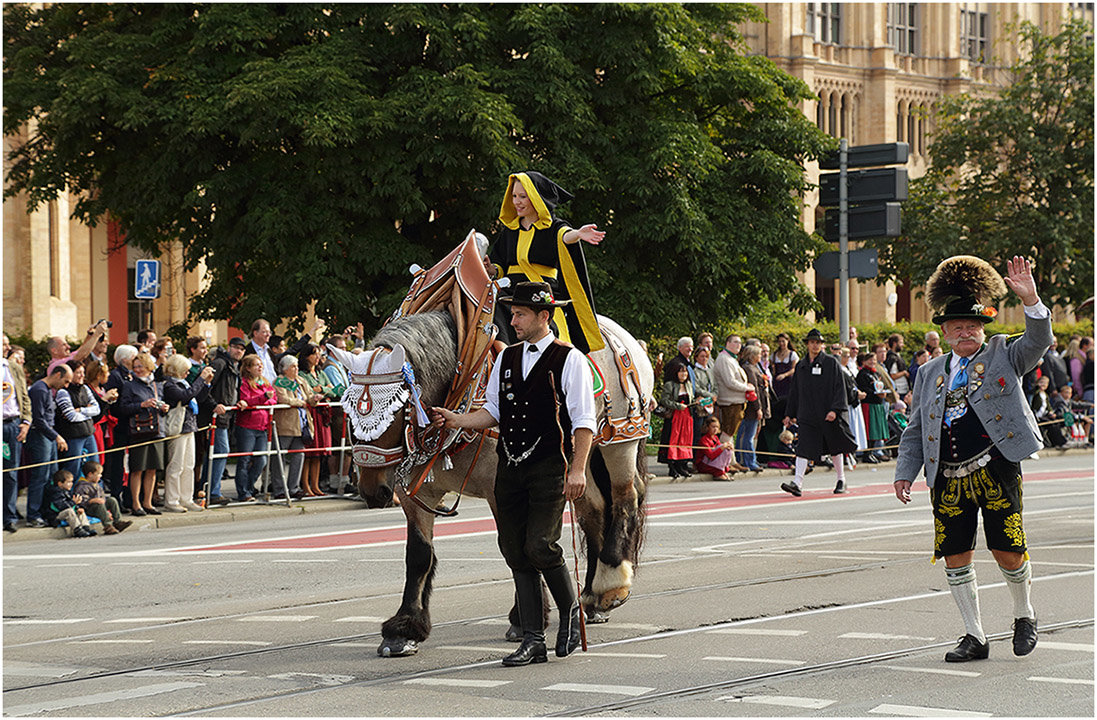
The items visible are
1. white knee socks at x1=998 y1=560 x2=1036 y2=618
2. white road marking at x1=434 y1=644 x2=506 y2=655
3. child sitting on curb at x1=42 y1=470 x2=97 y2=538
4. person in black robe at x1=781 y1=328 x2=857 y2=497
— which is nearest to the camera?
white knee socks at x1=998 y1=560 x2=1036 y2=618

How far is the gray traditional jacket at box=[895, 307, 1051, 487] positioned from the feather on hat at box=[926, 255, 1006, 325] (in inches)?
7.6

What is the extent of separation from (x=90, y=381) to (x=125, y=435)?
721 mm

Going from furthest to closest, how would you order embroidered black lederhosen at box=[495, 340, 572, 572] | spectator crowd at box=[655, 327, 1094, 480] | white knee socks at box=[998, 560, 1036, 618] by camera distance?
1. spectator crowd at box=[655, 327, 1094, 480]
2. embroidered black lederhosen at box=[495, 340, 572, 572]
3. white knee socks at box=[998, 560, 1036, 618]

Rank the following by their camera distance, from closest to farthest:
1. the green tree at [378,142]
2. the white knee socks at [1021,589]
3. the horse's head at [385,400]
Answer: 1. the white knee socks at [1021,589]
2. the horse's head at [385,400]
3. the green tree at [378,142]

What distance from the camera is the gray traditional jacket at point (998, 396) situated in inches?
298

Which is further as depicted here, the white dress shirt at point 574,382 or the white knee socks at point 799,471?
the white knee socks at point 799,471

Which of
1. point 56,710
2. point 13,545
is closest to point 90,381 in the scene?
point 13,545

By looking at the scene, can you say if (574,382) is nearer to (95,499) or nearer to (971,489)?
(971,489)

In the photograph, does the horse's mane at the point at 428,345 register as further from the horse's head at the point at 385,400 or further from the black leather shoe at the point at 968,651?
the black leather shoe at the point at 968,651

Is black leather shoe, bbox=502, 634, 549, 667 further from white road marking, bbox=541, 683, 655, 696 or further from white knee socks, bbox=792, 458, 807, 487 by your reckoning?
white knee socks, bbox=792, 458, 807, 487

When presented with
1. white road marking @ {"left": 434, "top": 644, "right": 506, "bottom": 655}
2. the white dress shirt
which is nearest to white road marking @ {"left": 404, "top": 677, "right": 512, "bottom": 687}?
white road marking @ {"left": 434, "top": 644, "right": 506, "bottom": 655}

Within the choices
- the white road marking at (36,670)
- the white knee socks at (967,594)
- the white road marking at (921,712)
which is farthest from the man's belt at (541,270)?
the white road marking at (921,712)

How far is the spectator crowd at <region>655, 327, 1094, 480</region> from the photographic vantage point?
2220 cm

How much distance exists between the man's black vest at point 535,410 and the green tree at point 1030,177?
40.6 m
